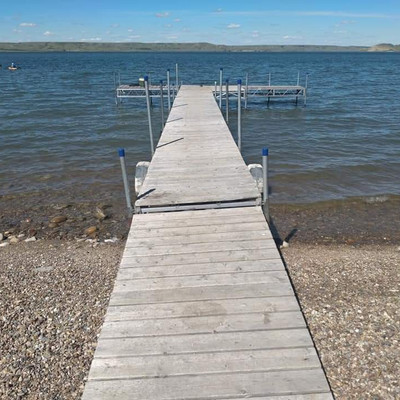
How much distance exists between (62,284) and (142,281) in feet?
7.01

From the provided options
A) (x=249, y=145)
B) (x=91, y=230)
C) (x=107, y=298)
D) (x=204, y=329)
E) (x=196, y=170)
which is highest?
(x=196, y=170)

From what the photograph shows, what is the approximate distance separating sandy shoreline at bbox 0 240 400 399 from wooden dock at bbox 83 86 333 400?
33.6 inches

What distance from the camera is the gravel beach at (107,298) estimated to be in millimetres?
3980

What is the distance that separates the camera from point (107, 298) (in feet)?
17.7

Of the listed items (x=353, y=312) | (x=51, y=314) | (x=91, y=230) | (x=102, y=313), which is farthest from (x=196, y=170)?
(x=353, y=312)

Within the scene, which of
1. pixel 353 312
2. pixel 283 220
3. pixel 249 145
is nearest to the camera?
pixel 353 312

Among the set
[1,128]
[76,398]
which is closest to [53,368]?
[76,398]

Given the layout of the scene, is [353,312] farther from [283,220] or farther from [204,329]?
[283,220]

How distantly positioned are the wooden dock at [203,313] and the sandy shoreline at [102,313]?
2.80 ft

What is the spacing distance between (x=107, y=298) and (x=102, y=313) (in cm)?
40

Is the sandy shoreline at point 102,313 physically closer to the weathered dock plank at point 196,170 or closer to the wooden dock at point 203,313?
the wooden dock at point 203,313

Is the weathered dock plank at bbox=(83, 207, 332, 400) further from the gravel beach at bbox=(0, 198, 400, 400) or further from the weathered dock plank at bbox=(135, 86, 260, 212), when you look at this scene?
the weathered dock plank at bbox=(135, 86, 260, 212)

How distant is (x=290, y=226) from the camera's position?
28.0ft

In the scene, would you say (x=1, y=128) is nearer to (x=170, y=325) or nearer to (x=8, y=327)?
(x=8, y=327)
